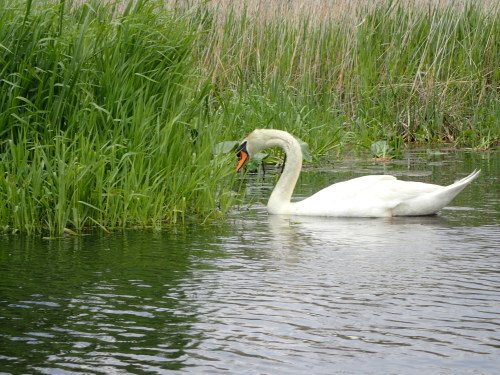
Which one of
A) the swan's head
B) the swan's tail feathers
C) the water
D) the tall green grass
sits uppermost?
the tall green grass

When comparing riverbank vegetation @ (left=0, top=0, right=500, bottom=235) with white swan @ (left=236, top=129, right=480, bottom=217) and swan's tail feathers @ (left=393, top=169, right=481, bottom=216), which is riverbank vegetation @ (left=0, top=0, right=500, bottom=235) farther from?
swan's tail feathers @ (left=393, top=169, right=481, bottom=216)

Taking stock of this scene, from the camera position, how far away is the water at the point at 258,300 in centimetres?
389

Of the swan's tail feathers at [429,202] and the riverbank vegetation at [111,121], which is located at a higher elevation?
the riverbank vegetation at [111,121]

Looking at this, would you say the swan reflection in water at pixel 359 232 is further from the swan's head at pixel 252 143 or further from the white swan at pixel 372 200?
the swan's head at pixel 252 143

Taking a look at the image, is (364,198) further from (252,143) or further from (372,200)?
(252,143)

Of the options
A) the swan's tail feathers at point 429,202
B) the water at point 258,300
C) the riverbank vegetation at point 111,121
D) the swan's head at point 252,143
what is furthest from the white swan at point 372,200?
the swan's head at point 252,143

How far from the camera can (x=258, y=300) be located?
193 inches

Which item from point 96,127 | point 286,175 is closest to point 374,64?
point 286,175

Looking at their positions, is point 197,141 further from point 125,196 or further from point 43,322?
point 43,322

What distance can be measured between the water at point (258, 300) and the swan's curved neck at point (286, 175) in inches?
17.8

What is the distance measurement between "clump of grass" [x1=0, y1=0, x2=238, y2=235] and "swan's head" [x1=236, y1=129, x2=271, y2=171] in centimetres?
53

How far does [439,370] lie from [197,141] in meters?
4.75

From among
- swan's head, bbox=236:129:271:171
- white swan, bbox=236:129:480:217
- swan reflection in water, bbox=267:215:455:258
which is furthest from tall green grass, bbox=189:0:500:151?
swan reflection in water, bbox=267:215:455:258

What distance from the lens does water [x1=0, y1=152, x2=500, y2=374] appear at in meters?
3.89
